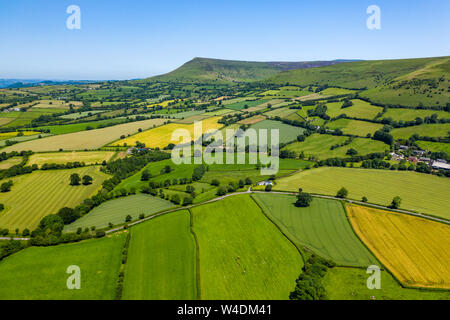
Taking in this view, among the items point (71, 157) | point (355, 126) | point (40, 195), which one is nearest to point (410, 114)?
point (355, 126)

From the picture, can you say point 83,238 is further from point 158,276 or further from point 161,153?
point 161,153

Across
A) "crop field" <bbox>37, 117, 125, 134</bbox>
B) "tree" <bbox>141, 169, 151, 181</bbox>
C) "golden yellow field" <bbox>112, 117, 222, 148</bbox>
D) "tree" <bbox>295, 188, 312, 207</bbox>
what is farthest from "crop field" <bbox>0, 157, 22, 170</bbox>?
"tree" <bbox>295, 188, 312, 207</bbox>

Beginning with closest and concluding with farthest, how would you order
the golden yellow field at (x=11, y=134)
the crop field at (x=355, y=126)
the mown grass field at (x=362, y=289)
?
the mown grass field at (x=362, y=289)
the crop field at (x=355, y=126)
the golden yellow field at (x=11, y=134)

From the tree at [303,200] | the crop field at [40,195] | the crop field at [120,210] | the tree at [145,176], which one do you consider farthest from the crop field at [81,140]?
the tree at [303,200]

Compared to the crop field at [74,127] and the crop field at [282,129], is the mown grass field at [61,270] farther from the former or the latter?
the crop field at [74,127]

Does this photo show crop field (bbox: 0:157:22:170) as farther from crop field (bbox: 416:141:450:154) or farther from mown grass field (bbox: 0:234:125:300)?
crop field (bbox: 416:141:450:154)

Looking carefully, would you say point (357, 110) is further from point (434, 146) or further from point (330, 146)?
point (330, 146)
